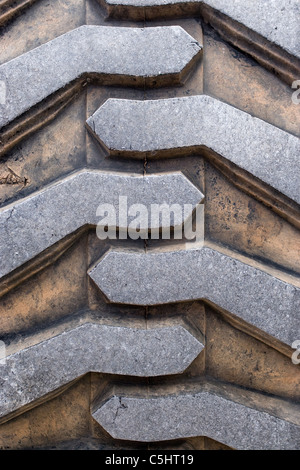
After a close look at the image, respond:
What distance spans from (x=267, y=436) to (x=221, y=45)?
902mm

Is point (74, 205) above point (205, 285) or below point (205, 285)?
above

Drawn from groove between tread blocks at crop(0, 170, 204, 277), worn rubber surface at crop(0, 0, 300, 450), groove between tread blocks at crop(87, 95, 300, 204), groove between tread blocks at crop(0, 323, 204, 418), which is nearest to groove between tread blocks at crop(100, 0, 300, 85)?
worn rubber surface at crop(0, 0, 300, 450)

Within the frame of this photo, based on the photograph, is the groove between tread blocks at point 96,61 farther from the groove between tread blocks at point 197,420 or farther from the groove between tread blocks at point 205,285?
the groove between tread blocks at point 197,420

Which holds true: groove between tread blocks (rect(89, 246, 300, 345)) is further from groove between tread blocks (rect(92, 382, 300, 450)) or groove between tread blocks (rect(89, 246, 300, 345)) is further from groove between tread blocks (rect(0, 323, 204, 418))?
groove between tread blocks (rect(92, 382, 300, 450))

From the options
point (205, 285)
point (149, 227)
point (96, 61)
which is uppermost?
point (96, 61)

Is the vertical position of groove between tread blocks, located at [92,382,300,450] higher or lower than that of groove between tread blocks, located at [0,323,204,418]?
lower

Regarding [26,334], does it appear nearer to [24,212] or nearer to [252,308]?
[24,212]

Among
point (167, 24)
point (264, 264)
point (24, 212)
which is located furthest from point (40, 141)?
point (264, 264)

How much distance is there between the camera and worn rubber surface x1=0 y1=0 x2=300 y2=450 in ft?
3.00

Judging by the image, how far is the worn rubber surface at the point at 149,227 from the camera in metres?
0.92

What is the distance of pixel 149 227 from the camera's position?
0.91m

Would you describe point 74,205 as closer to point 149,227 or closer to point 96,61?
point 149,227

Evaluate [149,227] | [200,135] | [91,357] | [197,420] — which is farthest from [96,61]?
[197,420]

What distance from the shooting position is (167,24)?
0.96 metres
